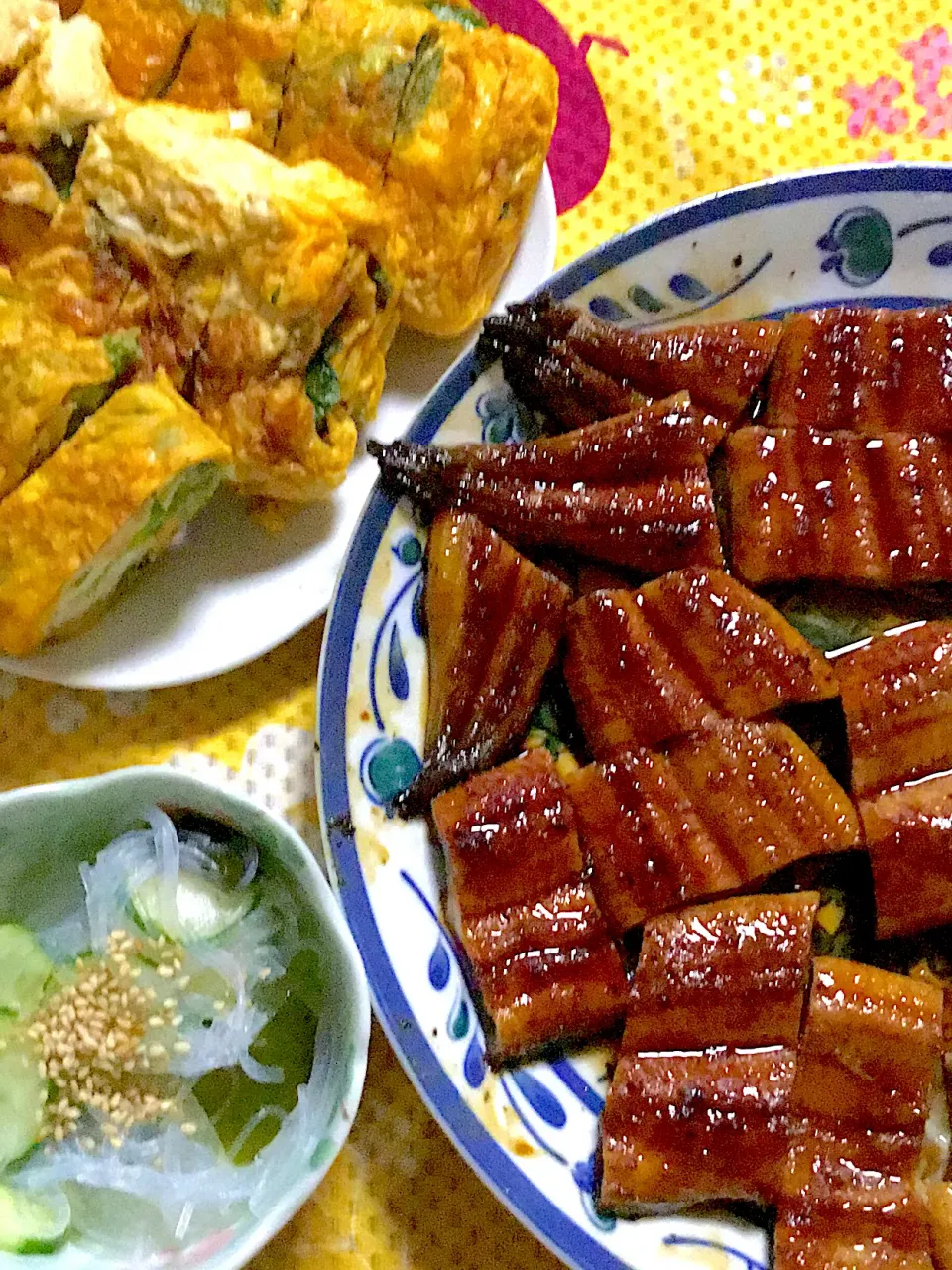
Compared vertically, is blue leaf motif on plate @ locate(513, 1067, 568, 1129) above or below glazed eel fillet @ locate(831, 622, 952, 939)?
below

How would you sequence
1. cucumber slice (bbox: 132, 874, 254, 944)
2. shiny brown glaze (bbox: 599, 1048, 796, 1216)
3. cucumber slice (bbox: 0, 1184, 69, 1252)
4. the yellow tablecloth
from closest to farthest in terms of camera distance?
1. cucumber slice (bbox: 0, 1184, 69, 1252)
2. cucumber slice (bbox: 132, 874, 254, 944)
3. shiny brown glaze (bbox: 599, 1048, 796, 1216)
4. the yellow tablecloth

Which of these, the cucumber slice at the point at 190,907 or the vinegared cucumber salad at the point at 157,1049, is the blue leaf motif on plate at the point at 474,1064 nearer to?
the vinegared cucumber salad at the point at 157,1049

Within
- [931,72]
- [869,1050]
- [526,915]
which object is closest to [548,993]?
[526,915]

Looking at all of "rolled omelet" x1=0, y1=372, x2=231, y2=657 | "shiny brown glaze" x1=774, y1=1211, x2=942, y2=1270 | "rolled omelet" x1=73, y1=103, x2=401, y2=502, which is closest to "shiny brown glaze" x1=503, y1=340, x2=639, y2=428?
"rolled omelet" x1=73, y1=103, x2=401, y2=502

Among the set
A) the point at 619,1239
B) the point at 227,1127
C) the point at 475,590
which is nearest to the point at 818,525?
the point at 475,590

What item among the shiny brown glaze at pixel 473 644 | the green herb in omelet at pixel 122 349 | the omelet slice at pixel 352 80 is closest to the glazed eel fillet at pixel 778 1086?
the shiny brown glaze at pixel 473 644

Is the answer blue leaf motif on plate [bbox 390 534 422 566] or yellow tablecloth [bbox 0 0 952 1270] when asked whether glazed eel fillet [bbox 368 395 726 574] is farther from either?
yellow tablecloth [bbox 0 0 952 1270]

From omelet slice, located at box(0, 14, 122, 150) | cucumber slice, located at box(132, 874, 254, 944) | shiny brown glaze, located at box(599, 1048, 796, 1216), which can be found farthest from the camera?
→ omelet slice, located at box(0, 14, 122, 150)
